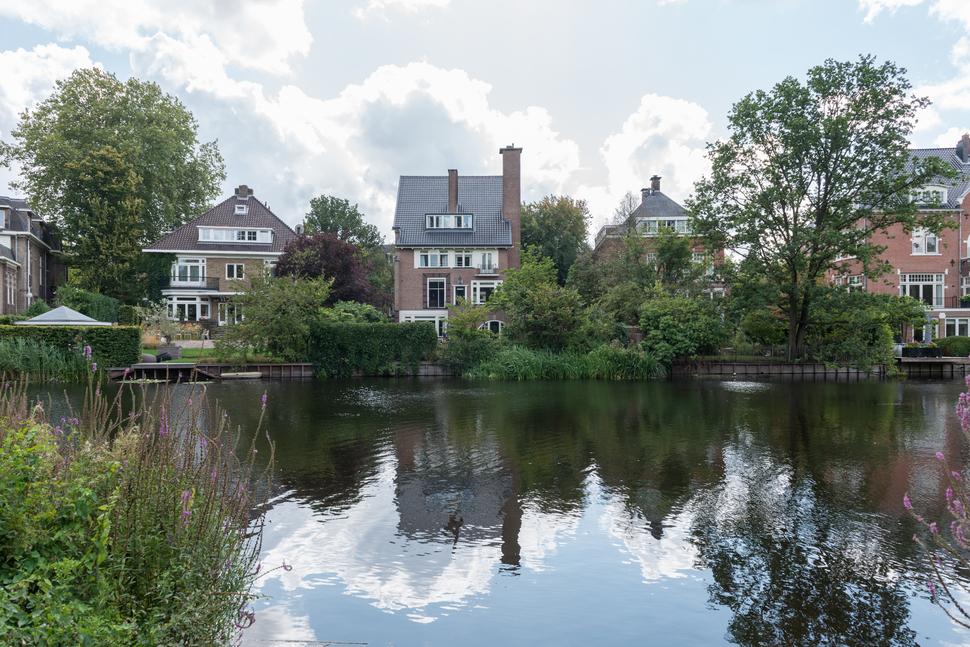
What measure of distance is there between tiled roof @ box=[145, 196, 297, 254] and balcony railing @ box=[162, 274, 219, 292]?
1847 millimetres

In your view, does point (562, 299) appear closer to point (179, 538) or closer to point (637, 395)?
point (637, 395)

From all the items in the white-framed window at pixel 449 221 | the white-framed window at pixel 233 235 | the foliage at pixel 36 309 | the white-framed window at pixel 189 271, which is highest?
the white-framed window at pixel 449 221

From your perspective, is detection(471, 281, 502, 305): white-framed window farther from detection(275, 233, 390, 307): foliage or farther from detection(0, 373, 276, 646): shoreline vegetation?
detection(0, 373, 276, 646): shoreline vegetation

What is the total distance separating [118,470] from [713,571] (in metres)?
4.23

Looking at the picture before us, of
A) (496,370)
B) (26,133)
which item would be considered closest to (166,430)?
(496,370)

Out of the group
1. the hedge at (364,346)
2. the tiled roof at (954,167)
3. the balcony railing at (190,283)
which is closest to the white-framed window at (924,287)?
the tiled roof at (954,167)

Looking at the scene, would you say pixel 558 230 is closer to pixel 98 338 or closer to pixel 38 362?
pixel 98 338

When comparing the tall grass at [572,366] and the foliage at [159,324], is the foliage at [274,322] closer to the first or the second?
the tall grass at [572,366]

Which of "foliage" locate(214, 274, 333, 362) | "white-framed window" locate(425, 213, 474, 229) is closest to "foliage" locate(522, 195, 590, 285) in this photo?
"white-framed window" locate(425, 213, 474, 229)

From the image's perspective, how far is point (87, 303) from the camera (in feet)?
105

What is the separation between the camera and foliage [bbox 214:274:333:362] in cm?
2469

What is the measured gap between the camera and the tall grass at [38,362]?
19.7 m

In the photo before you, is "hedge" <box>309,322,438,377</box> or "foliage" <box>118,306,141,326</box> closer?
"hedge" <box>309,322,438,377</box>

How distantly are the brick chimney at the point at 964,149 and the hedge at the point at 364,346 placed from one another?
117 ft
